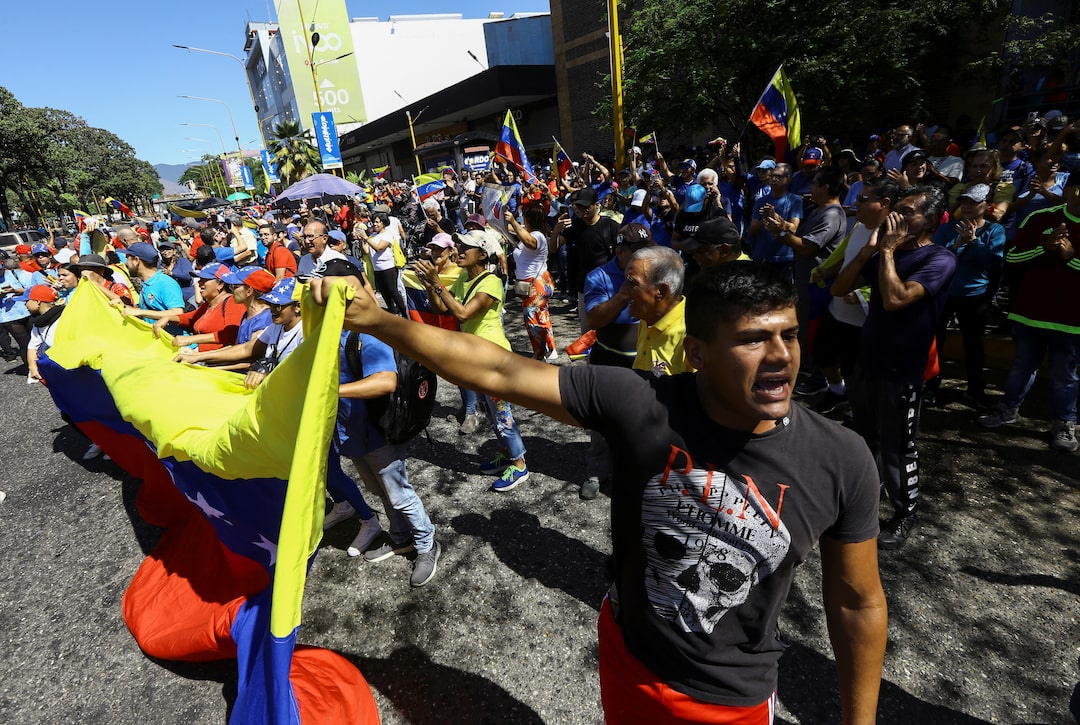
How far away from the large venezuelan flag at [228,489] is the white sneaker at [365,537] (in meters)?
0.84

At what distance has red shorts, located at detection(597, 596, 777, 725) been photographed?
1.43 metres

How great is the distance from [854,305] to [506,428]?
284 cm

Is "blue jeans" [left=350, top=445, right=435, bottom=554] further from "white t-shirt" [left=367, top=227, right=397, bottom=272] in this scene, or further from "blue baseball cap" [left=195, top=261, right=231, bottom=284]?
"white t-shirt" [left=367, top=227, right=397, bottom=272]

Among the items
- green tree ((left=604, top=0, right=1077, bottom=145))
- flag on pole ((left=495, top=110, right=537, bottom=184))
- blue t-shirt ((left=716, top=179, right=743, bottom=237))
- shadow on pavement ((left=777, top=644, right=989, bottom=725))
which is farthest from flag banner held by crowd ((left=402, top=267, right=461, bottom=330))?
green tree ((left=604, top=0, right=1077, bottom=145))

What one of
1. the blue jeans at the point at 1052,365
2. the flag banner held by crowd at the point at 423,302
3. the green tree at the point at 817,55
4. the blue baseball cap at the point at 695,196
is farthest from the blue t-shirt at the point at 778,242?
the green tree at the point at 817,55

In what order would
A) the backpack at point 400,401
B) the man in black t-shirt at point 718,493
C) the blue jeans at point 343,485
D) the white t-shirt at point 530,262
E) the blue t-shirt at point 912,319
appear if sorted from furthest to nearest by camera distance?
1. the white t-shirt at point 530,262
2. the blue jeans at point 343,485
3. the backpack at point 400,401
4. the blue t-shirt at point 912,319
5. the man in black t-shirt at point 718,493

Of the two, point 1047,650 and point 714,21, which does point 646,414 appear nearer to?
point 1047,650

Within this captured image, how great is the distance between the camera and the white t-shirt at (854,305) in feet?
11.8

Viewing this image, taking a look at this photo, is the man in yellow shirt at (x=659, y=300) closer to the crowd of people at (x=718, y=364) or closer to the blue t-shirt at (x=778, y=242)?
the crowd of people at (x=718, y=364)

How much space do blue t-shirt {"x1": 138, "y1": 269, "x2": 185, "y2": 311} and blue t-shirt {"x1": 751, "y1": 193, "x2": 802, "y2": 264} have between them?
6528mm

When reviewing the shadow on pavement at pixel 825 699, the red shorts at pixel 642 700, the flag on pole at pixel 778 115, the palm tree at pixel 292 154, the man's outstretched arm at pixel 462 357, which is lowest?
the shadow on pavement at pixel 825 699

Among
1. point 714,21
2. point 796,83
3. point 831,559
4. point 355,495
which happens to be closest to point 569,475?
point 355,495

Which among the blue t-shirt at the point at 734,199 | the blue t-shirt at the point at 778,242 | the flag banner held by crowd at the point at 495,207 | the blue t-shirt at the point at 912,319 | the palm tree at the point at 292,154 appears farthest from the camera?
the palm tree at the point at 292,154

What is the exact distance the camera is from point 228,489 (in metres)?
2.39
